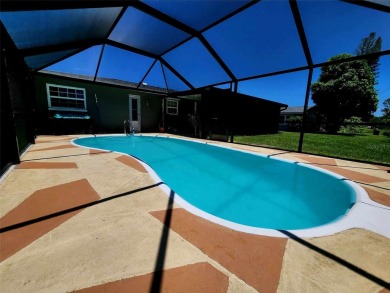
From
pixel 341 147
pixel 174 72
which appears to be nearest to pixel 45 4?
pixel 174 72

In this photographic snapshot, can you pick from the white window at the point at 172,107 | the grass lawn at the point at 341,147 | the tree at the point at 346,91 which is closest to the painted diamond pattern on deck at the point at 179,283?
the grass lawn at the point at 341,147

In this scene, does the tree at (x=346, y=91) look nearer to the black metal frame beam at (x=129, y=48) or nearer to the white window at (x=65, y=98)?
the black metal frame beam at (x=129, y=48)

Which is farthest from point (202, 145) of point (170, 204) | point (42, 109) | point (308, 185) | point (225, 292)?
point (42, 109)

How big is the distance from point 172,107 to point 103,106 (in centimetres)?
479

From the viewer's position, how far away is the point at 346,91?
58.6 feet

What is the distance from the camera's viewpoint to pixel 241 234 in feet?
5.72

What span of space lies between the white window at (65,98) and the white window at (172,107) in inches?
213

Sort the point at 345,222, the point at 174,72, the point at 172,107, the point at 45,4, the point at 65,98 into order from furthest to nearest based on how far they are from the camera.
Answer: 1. the point at 172,107
2. the point at 174,72
3. the point at 65,98
4. the point at 45,4
5. the point at 345,222

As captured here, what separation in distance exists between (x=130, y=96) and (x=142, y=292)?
1208 centimetres

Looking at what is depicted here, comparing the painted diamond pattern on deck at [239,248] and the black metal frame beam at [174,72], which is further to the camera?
the black metal frame beam at [174,72]

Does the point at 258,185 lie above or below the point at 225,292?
below

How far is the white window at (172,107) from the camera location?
44.6 ft

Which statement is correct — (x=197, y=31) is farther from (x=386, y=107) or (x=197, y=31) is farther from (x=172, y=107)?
(x=386, y=107)

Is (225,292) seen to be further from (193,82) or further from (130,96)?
(130,96)
